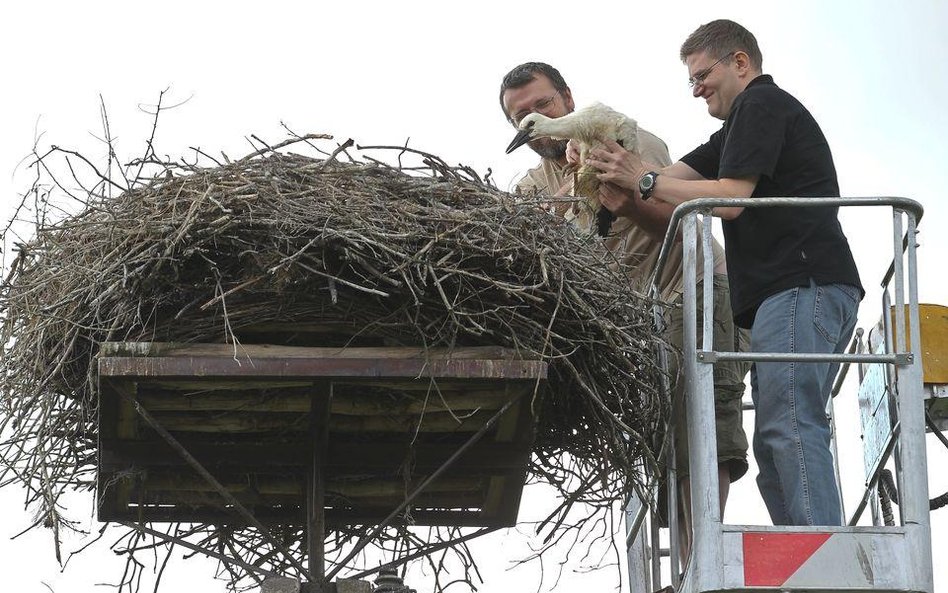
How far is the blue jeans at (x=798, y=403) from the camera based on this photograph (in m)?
5.55

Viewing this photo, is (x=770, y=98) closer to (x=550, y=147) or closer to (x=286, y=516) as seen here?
(x=550, y=147)

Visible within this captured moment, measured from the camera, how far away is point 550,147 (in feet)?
24.6

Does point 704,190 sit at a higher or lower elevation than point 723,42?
lower

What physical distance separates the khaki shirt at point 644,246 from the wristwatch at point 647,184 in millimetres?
448

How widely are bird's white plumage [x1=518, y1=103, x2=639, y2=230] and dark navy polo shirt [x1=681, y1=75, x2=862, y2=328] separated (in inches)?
30.4

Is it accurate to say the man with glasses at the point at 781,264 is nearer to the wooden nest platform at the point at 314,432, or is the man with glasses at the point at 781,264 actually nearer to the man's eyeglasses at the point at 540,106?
the wooden nest platform at the point at 314,432

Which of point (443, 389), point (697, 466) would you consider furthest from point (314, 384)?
point (697, 466)

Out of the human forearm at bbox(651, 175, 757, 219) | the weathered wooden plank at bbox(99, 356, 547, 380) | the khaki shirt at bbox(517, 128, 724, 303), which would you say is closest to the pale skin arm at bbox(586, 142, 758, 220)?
the human forearm at bbox(651, 175, 757, 219)

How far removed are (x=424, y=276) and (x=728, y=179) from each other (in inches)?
51.0

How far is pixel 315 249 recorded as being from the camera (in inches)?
222

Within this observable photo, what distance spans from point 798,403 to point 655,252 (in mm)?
1679

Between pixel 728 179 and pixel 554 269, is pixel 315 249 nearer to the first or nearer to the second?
pixel 554 269

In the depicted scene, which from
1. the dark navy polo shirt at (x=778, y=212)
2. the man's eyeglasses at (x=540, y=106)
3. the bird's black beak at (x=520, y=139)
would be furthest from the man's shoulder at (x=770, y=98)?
the man's eyeglasses at (x=540, y=106)

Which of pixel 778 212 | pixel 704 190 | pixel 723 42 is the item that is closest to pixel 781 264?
pixel 778 212
